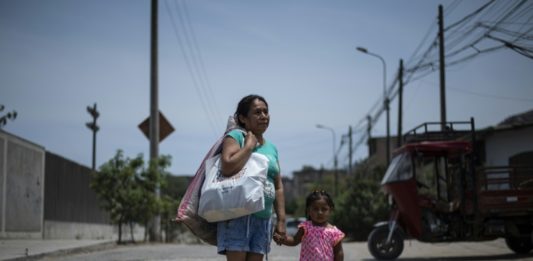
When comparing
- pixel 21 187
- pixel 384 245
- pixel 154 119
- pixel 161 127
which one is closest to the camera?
pixel 384 245

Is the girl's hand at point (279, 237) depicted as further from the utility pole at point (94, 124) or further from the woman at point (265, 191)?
the utility pole at point (94, 124)

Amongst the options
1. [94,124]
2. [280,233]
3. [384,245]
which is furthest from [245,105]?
[94,124]

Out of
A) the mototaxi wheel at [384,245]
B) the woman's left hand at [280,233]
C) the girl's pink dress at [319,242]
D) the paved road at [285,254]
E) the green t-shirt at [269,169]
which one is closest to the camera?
the green t-shirt at [269,169]

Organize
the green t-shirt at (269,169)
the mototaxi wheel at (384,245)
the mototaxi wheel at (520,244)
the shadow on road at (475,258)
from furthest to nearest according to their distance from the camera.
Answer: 1. the mototaxi wheel at (520,244)
2. the mototaxi wheel at (384,245)
3. the shadow on road at (475,258)
4. the green t-shirt at (269,169)

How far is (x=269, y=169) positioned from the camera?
4.47 metres

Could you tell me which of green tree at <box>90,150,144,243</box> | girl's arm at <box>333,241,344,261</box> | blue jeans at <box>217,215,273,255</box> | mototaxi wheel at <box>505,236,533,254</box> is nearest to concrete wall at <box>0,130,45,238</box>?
green tree at <box>90,150,144,243</box>

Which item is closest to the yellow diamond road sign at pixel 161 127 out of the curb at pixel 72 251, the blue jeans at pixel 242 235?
the curb at pixel 72 251

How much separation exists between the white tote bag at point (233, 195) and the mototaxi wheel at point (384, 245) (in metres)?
10.4

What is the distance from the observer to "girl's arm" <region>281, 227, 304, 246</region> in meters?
4.80

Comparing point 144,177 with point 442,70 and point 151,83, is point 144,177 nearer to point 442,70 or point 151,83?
point 151,83

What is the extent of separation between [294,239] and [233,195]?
1.13m

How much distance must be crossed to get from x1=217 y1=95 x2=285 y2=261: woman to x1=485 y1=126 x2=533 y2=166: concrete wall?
79.7 ft

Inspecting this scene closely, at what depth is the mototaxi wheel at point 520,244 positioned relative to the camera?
48.4 feet

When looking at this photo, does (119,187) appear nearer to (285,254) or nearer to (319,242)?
(285,254)
